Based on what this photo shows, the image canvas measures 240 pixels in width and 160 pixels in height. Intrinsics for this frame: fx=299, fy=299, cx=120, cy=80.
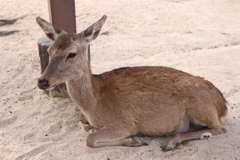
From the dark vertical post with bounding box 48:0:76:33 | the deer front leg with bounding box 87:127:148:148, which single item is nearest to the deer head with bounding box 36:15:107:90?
the deer front leg with bounding box 87:127:148:148

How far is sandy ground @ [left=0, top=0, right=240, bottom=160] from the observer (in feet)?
12.8

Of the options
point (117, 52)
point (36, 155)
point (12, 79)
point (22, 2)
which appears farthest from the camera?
point (22, 2)

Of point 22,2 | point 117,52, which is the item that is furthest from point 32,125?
point 22,2

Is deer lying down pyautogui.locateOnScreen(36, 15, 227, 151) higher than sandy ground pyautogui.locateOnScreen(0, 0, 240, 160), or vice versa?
deer lying down pyautogui.locateOnScreen(36, 15, 227, 151)

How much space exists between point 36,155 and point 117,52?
4605mm

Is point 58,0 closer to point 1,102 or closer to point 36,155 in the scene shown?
point 1,102

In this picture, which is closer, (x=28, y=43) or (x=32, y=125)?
(x=32, y=125)

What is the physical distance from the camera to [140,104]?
408 centimetres

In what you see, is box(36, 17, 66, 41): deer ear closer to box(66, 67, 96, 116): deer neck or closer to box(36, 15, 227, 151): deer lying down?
box(36, 15, 227, 151): deer lying down

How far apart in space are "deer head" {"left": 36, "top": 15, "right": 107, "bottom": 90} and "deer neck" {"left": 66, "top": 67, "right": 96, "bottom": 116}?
109mm

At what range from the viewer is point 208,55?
24.0 ft

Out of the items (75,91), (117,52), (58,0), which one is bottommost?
(117,52)

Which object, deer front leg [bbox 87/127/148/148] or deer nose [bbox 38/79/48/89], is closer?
deer nose [bbox 38/79/48/89]

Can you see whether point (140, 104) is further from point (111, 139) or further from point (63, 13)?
point (63, 13)
